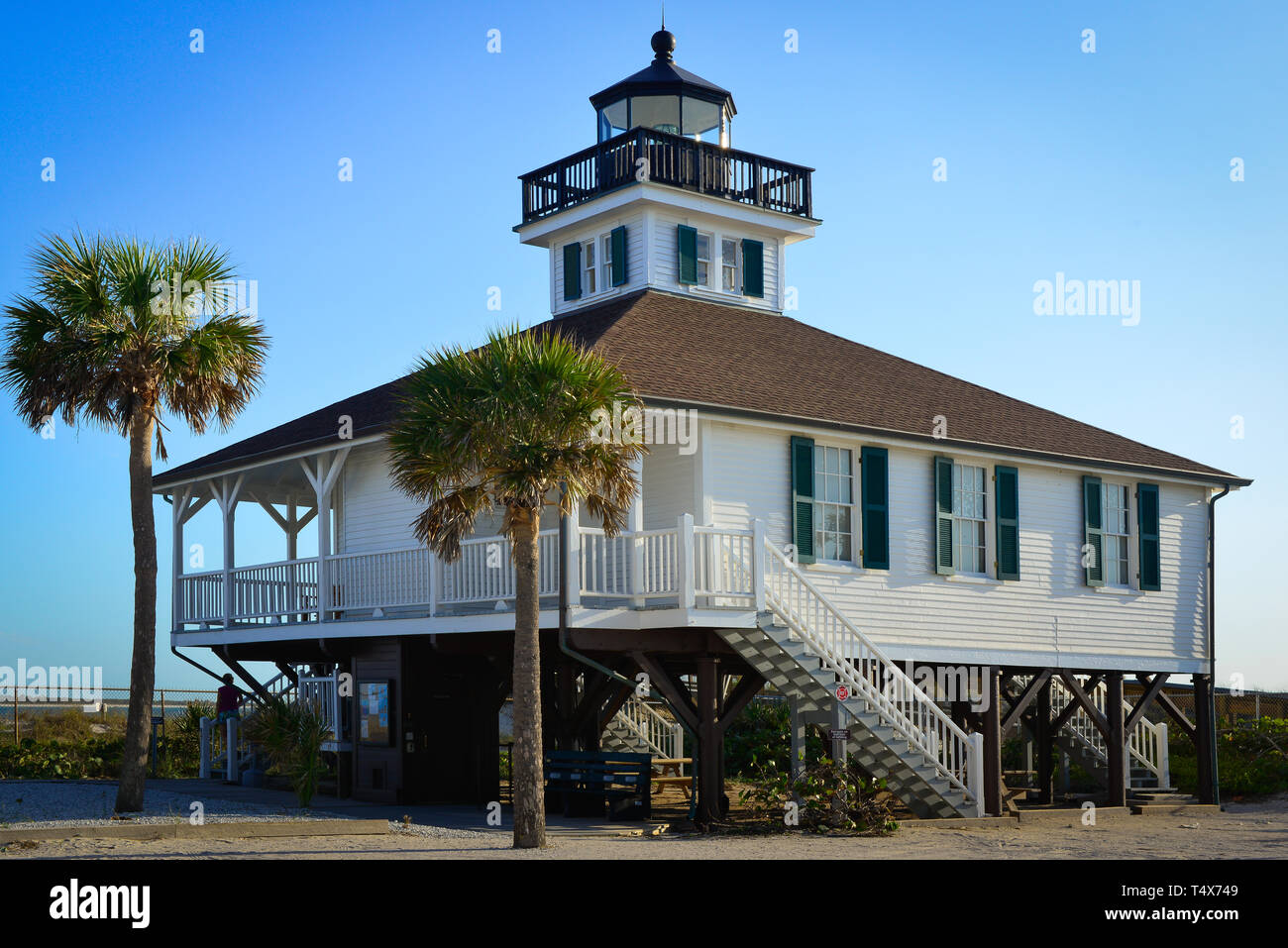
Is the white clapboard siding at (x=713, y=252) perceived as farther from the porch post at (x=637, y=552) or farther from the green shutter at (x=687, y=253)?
the porch post at (x=637, y=552)

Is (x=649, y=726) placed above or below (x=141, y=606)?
below

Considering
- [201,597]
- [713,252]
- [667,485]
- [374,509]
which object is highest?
[713,252]

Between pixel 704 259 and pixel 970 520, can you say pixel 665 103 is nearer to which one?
pixel 704 259

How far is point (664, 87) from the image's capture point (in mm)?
29109

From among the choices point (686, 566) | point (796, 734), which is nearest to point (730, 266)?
point (686, 566)

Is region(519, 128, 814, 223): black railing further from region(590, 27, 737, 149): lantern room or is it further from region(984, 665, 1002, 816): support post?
region(984, 665, 1002, 816): support post

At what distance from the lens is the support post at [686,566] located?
64.9 feet

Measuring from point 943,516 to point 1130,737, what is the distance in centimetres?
677

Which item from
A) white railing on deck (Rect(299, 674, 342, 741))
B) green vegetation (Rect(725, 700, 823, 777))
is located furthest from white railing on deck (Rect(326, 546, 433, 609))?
green vegetation (Rect(725, 700, 823, 777))

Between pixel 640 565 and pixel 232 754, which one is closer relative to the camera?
pixel 640 565

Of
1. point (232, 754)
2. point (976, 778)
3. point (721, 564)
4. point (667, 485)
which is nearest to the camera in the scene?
point (721, 564)

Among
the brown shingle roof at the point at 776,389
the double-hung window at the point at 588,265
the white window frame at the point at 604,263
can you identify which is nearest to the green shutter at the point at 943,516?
the brown shingle roof at the point at 776,389
